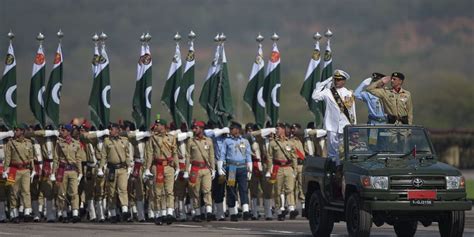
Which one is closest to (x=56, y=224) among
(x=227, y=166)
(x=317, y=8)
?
(x=227, y=166)

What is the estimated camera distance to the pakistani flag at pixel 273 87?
31453mm

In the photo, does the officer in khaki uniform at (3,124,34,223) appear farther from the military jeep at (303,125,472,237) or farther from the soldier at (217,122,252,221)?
the military jeep at (303,125,472,237)

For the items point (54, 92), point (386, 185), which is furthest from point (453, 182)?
point (54, 92)

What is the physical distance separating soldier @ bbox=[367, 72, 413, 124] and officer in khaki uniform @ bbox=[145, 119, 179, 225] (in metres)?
5.95

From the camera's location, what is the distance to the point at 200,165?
91.6 ft

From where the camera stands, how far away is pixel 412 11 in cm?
7000

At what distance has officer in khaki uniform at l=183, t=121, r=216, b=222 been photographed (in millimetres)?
27844


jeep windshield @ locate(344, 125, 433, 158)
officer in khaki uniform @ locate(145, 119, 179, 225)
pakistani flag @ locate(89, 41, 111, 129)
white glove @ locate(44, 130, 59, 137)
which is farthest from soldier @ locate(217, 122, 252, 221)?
jeep windshield @ locate(344, 125, 433, 158)

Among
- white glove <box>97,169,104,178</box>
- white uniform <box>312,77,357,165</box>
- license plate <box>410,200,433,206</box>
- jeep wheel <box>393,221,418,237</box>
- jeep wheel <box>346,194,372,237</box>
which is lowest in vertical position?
jeep wheel <box>393,221,418,237</box>

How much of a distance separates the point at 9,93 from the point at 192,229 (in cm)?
763

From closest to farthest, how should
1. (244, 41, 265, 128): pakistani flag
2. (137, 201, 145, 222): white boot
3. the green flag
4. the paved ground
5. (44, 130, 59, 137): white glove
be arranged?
the paved ground, (137, 201, 145, 222): white boot, (44, 130, 59, 137): white glove, the green flag, (244, 41, 265, 128): pakistani flag

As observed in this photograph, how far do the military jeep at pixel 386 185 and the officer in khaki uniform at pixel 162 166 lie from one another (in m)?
5.55

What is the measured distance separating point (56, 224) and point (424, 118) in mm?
36470

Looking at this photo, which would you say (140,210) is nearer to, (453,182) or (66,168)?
(66,168)
